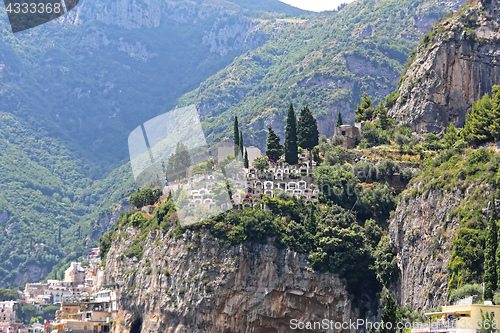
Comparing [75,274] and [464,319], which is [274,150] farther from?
[75,274]

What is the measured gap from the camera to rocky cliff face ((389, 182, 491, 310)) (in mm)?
62938

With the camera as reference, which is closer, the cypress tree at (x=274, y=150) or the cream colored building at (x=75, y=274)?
the cypress tree at (x=274, y=150)

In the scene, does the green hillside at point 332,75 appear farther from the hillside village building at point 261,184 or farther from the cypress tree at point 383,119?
the hillside village building at point 261,184

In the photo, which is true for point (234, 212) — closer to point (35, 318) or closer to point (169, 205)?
point (169, 205)

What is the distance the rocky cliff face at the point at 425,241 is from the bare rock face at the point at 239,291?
22.8 feet

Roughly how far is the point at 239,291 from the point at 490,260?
26.5 meters

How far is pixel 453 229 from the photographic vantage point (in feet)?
210

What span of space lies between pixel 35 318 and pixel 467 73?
74.6 metres

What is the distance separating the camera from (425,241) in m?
67.6

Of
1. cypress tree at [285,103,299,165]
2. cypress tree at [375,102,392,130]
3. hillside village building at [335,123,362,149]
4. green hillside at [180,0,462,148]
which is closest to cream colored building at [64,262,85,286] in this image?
green hillside at [180,0,462,148]

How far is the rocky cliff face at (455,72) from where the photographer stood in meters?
94.4

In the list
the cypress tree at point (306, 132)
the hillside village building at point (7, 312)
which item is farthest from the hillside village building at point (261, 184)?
the hillside village building at point (7, 312)

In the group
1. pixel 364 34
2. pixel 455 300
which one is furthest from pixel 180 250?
pixel 364 34

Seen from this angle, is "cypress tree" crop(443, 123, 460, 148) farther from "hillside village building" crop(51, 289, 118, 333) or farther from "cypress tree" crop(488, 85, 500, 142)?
"hillside village building" crop(51, 289, 118, 333)
